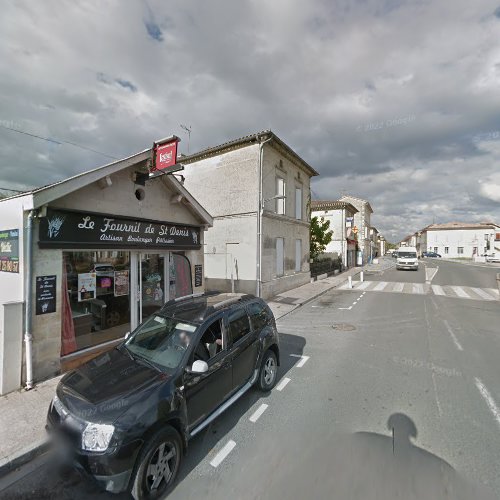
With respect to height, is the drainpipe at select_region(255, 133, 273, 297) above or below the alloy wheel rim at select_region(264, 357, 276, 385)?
above

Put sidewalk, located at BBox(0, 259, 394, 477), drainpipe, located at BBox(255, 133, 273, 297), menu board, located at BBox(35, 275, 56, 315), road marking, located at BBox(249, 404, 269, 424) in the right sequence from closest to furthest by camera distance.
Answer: sidewalk, located at BBox(0, 259, 394, 477) < road marking, located at BBox(249, 404, 269, 424) < menu board, located at BBox(35, 275, 56, 315) < drainpipe, located at BBox(255, 133, 273, 297)

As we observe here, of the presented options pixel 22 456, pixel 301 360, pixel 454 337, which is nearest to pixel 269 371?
pixel 301 360

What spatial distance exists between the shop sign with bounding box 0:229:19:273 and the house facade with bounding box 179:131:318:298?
7.40m

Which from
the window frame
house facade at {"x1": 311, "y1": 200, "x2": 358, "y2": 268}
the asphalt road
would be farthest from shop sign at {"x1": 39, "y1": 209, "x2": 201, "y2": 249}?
house facade at {"x1": 311, "y1": 200, "x2": 358, "y2": 268}

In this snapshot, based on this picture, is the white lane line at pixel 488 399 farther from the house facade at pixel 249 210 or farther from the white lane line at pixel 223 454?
the house facade at pixel 249 210

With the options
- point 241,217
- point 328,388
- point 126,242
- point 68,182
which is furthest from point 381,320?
point 68,182

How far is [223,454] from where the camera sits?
303 centimetres

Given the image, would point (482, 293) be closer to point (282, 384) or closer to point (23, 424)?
point (282, 384)

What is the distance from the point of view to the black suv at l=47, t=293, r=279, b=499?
232 cm

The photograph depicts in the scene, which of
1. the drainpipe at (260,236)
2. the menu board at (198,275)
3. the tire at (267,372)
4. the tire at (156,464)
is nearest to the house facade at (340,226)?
the drainpipe at (260,236)

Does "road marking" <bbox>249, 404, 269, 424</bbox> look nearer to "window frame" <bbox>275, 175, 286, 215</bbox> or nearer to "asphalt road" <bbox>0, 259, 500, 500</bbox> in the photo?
"asphalt road" <bbox>0, 259, 500, 500</bbox>

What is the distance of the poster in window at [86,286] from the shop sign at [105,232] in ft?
2.46

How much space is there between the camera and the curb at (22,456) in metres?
2.85

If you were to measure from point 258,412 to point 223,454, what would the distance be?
0.88 m
